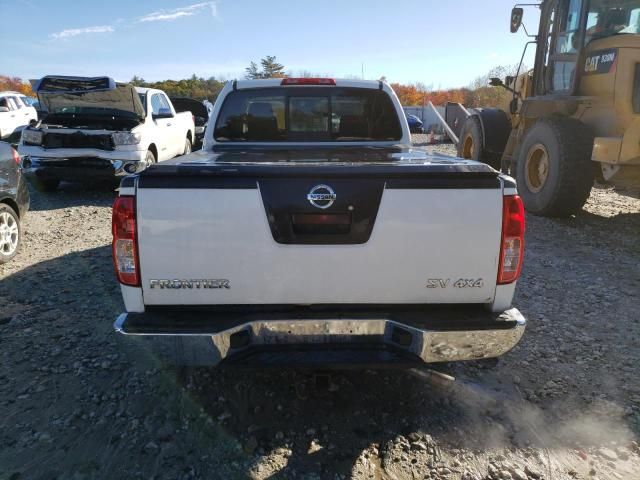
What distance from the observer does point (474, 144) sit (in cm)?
1020

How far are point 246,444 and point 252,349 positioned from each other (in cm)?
61

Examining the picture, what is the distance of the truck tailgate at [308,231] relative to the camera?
92.0 inches

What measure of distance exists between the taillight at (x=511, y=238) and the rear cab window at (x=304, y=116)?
2226mm

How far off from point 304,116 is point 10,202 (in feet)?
12.8

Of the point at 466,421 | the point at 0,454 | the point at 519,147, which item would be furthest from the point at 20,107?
the point at 466,421

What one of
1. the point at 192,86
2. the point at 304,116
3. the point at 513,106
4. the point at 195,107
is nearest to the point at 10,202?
the point at 304,116

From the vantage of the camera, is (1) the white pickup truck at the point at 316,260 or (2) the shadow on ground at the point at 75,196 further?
(2) the shadow on ground at the point at 75,196

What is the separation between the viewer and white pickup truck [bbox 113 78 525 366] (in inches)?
92.1

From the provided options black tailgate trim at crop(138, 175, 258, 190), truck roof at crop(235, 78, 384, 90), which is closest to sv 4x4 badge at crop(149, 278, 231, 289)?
black tailgate trim at crop(138, 175, 258, 190)

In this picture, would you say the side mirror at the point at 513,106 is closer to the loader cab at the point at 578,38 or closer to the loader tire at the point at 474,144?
the loader tire at the point at 474,144

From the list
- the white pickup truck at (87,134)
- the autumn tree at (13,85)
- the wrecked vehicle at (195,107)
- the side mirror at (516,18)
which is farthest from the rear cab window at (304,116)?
the autumn tree at (13,85)

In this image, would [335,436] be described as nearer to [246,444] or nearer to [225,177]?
[246,444]

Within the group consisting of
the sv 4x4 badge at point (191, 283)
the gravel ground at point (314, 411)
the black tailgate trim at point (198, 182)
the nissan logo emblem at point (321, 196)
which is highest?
the black tailgate trim at point (198, 182)

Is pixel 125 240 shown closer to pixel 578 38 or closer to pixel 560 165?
pixel 560 165
